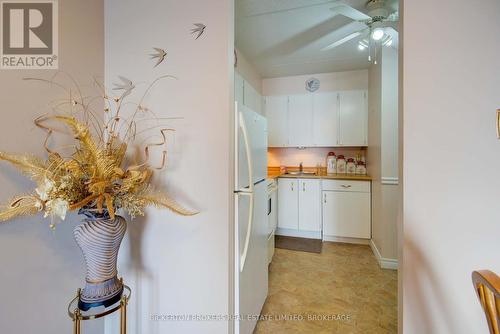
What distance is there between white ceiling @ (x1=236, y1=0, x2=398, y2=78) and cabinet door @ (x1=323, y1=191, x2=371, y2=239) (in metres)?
1.92

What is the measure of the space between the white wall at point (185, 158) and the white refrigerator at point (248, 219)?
96 millimetres

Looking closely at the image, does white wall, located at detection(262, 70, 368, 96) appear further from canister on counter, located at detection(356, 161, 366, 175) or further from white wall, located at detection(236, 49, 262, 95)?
canister on counter, located at detection(356, 161, 366, 175)

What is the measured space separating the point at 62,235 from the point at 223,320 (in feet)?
2.99

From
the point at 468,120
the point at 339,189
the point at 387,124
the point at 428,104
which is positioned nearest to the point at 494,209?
the point at 468,120

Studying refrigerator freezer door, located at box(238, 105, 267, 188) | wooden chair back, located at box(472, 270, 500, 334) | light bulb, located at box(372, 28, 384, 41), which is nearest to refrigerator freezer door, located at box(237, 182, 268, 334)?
refrigerator freezer door, located at box(238, 105, 267, 188)

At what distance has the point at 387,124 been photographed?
2.46 m

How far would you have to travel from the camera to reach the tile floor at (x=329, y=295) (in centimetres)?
163

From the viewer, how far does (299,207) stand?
3.41 meters

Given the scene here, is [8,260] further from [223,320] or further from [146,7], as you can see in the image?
[146,7]

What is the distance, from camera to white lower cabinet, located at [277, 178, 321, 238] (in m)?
3.33

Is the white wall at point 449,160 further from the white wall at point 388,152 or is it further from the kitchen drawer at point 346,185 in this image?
the kitchen drawer at point 346,185

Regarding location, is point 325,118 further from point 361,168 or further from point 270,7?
point 270,7

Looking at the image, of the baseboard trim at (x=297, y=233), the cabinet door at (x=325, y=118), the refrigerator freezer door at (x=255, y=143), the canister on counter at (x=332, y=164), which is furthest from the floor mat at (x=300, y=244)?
the refrigerator freezer door at (x=255, y=143)

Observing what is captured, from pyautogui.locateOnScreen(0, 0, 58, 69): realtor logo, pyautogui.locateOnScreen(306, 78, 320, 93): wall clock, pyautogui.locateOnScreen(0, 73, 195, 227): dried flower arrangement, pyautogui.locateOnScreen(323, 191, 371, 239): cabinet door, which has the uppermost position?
pyautogui.locateOnScreen(306, 78, 320, 93): wall clock
